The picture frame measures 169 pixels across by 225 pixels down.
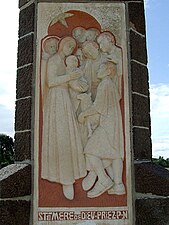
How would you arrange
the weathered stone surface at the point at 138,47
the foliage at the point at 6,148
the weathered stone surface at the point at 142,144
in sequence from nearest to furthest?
the weathered stone surface at the point at 142,144
the weathered stone surface at the point at 138,47
the foliage at the point at 6,148

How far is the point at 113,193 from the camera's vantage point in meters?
3.22

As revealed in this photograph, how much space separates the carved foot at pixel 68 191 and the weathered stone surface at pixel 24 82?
908 millimetres

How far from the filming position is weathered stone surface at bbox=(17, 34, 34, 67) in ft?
11.5

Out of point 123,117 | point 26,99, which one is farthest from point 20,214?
point 123,117

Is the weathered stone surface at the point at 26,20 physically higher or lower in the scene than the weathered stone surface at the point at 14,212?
higher

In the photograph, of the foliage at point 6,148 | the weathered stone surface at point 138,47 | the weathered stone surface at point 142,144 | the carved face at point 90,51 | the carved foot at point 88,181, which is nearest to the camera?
the carved foot at point 88,181

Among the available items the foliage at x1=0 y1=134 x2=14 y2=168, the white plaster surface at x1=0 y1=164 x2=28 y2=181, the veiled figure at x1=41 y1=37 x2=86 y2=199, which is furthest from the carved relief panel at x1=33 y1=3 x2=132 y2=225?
the foliage at x1=0 y1=134 x2=14 y2=168

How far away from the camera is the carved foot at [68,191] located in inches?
125

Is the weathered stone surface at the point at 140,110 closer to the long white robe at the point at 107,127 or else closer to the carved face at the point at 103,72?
the long white robe at the point at 107,127

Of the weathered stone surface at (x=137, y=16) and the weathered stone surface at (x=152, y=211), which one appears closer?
the weathered stone surface at (x=152, y=211)

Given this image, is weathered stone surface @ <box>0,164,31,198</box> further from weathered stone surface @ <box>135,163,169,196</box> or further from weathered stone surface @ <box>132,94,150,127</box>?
weathered stone surface @ <box>132,94,150,127</box>

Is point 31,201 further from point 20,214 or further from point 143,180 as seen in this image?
point 143,180

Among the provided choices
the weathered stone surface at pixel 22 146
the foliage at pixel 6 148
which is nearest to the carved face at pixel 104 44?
the weathered stone surface at pixel 22 146

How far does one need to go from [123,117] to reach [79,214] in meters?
0.94
